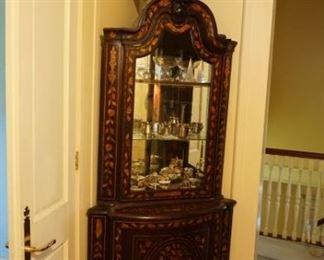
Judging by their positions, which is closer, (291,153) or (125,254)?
(125,254)

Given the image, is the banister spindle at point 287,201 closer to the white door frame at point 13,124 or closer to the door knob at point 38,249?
the door knob at point 38,249

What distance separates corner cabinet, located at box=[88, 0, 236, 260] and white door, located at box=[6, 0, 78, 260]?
207mm

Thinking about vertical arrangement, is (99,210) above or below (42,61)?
below

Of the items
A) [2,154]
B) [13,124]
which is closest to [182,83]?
[13,124]

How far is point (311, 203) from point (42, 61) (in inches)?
112

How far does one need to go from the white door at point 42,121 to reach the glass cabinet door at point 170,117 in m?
0.38

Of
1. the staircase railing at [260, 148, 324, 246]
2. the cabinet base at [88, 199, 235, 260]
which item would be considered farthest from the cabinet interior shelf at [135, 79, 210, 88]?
the staircase railing at [260, 148, 324, 246]

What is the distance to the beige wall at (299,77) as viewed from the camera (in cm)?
436

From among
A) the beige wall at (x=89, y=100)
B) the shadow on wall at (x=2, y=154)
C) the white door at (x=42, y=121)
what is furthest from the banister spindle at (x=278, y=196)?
the shadow on wall at (x=2, y=154)

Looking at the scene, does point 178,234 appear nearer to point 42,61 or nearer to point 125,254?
point 125,254

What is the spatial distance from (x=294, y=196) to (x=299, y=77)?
6.25 ft

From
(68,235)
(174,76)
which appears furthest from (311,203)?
(68,235)

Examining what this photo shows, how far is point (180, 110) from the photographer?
73.1 inches

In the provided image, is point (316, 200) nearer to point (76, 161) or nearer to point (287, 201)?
point (287, 201)
